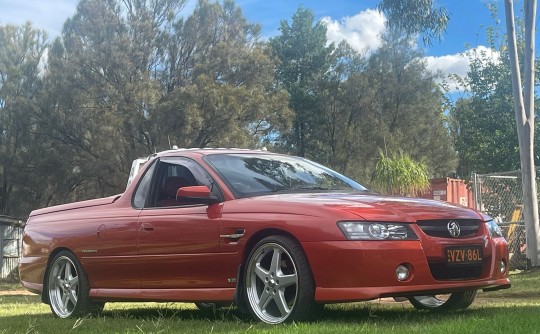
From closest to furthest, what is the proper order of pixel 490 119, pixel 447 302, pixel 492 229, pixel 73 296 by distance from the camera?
pixel 492 229
pixel 447 302
pixel 73 296
pixel 490 119

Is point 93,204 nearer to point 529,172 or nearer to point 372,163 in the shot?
point 529,172

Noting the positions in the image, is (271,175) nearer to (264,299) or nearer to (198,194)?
(198,194)

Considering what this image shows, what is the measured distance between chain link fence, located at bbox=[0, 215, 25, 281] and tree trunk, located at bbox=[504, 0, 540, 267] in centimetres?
2239

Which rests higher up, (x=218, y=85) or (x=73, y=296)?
(x=218, y=85)

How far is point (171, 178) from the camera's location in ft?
22.3

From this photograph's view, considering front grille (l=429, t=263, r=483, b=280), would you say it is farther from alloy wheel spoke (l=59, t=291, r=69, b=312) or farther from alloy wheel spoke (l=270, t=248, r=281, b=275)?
alloy wheel spoke (l=59, t=291, r=69, b=312)

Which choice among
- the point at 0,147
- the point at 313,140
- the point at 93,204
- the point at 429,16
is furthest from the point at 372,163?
the point at 93,204

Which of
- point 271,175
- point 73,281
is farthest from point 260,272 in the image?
point 73,281

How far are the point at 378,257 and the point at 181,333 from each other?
4.75 ft

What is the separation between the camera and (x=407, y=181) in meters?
21.6

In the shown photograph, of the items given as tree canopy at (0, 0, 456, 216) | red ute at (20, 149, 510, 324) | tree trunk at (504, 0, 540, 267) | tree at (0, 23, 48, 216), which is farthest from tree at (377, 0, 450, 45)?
tree at (0, 23, 48, 216)

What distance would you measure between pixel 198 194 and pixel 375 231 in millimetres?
1534

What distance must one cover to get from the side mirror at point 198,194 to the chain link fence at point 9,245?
2586 cm

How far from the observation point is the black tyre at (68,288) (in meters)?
7.02
